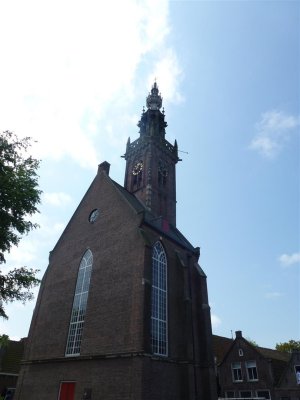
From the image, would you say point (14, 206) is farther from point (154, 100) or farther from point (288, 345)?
point (288, 345)

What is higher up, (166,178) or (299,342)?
(166,178)

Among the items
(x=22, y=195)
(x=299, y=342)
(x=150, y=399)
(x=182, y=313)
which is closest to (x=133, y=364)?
(x=150, y=399)

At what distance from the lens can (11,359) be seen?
1235 inches

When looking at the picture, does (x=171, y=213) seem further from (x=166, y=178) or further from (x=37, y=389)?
(x=37, y=389)

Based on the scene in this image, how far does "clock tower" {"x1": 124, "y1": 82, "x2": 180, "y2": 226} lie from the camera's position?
96.8 feet

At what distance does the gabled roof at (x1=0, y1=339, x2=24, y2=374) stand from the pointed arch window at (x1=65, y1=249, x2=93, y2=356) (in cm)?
1296

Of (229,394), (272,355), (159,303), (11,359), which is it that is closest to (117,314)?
(159,303)

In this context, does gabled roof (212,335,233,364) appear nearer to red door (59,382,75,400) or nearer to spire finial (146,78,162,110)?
red door (59,382,75,400)

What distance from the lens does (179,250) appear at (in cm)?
2414

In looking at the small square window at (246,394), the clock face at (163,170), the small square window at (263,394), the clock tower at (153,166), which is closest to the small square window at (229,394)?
the small square window at (246,394)

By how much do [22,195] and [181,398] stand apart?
47.7 feet

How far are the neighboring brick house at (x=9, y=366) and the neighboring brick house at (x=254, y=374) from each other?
2247cm

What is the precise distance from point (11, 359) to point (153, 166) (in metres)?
24.4

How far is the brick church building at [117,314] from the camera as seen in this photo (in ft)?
55.3
